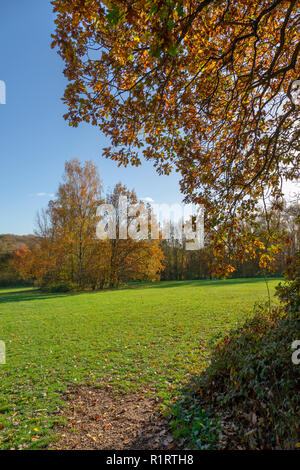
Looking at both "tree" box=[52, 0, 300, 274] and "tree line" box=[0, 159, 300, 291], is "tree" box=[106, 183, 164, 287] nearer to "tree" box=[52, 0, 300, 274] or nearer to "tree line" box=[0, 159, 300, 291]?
"tree line" box=[0, 159, 300, 291]

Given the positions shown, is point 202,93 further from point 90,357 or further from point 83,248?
point 83,248

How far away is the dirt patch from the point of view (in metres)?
3.56

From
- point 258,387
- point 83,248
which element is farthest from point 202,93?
point 83,248

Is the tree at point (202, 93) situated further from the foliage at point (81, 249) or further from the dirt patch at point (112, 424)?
the foliage at point (81, 249)

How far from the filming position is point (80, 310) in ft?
49.1

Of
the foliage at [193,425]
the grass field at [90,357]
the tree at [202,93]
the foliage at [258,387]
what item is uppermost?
the tree at [202,93]

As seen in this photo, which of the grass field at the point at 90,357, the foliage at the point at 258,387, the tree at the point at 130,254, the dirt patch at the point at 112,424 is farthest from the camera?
the tree at the point at 130,254

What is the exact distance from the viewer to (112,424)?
4086 mm

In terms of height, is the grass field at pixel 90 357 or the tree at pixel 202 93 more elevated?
the tree at pixel 202 93

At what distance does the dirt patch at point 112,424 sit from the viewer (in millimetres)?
3564

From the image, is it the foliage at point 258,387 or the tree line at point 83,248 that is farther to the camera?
the tree line at point 83,248

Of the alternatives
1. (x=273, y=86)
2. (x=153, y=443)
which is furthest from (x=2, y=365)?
(x=273, y=86)

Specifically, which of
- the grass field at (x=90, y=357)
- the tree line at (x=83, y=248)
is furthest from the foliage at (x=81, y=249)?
the grass field at (x=90, y=357)

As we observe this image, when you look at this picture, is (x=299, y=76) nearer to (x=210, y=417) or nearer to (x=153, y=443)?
(x=210, y=417)
